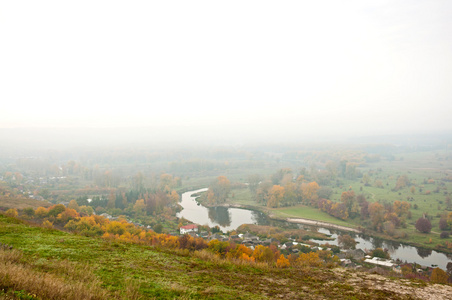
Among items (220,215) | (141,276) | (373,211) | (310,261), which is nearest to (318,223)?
(373,211)

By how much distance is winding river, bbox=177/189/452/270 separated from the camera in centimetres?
2825

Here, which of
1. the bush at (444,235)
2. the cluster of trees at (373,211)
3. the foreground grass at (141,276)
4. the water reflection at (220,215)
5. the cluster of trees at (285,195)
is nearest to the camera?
the foreground grass at (141,276)

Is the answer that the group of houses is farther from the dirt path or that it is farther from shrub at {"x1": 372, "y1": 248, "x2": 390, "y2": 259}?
the dirt path

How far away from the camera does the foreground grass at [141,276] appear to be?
3.92 m

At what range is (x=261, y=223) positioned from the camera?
137 feet

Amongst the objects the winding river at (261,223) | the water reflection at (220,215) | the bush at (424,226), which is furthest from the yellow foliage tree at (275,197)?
the bush at (424,226)

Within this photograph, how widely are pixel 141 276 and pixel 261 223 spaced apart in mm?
37793

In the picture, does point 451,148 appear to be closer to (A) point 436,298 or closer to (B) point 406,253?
(B) point 406,253

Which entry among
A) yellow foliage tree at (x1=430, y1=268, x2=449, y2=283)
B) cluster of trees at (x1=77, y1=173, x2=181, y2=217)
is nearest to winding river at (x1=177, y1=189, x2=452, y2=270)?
cluster of trees at (x1=77, y1=173, x2=181, y2=217)

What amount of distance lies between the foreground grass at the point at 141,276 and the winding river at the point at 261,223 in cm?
2789

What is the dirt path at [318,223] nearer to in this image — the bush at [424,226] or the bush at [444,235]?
the bush at [424,226]

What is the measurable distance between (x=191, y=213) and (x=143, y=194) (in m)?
14.1

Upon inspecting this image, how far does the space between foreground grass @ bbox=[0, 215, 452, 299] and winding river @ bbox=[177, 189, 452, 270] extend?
91.5ft

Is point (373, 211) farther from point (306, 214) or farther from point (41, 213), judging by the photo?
point (41, 213)
